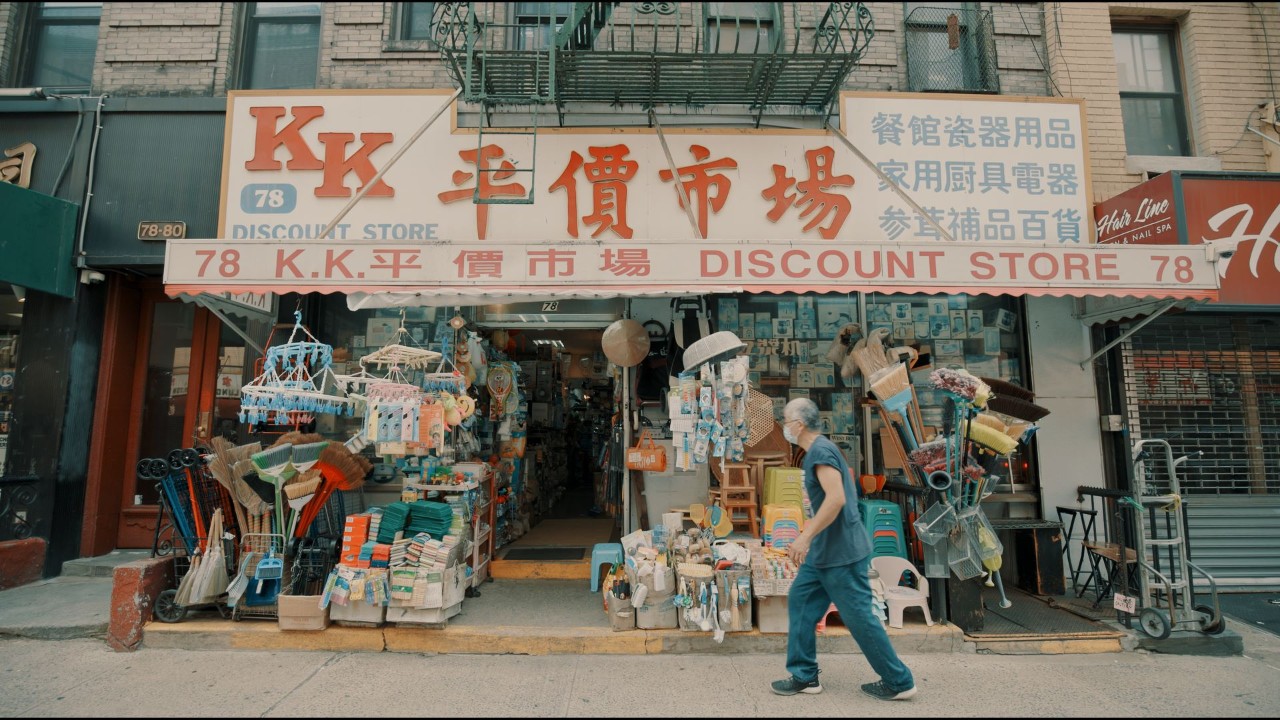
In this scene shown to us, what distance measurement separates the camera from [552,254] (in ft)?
16.8

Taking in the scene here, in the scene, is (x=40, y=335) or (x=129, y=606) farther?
(x=40, y=335)

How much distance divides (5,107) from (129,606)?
6.05 m

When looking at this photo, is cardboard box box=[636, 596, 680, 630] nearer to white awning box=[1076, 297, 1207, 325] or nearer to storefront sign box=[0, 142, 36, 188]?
A: white awning box=[1076, 297, 1207, 325]

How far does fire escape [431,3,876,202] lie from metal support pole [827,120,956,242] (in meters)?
0.32

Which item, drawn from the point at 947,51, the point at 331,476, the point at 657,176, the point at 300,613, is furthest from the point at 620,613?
the point at 947,51

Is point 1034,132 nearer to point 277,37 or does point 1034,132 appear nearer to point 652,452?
point 652,452

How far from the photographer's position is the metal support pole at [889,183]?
641 cm

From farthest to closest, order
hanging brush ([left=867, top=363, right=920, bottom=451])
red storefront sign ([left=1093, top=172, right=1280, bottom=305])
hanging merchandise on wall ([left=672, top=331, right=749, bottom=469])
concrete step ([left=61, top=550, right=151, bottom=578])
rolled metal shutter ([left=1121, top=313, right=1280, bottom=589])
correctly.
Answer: rolled metal shutter ([left=1121, top=313, right=1280, bottom=589]), concrete step ([left=61, top=550, right=151, bottom=578]), red storefront sign ([left=1093, top=172, right=1280, bottom=305]), hanging merchandise on wall ([left=672, top=331, right=749, bottom=469]), hanging brush ([left=867, top=363, right=920, bottom=451])

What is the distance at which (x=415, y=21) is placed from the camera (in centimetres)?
771

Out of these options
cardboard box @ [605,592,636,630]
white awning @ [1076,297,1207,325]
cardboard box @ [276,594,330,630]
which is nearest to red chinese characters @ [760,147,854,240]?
white awning @ [1076,297,1207,325]

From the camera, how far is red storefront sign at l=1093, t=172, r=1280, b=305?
612 centimetres

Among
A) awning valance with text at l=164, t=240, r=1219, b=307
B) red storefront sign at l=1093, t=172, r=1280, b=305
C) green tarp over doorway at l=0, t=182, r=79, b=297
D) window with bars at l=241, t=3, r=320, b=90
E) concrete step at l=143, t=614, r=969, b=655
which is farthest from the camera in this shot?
window with bars at l=241, t=3, r=320, b=90

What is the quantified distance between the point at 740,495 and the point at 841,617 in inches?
87.1

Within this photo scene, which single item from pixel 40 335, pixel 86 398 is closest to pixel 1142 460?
pixel 86 398
